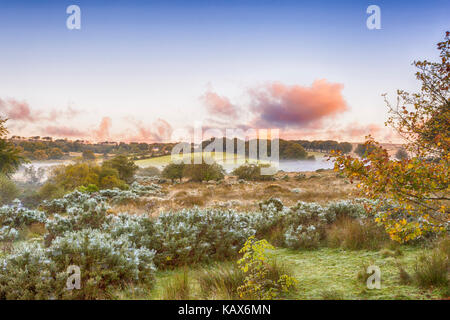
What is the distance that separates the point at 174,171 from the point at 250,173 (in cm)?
991

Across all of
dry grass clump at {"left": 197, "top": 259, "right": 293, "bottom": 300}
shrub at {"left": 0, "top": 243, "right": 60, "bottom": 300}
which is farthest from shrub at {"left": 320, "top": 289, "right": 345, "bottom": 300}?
shrub at {"left": 0, "top": 243, "right": 60, "bottom": 300}

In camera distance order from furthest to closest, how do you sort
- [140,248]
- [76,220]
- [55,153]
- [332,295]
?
1. [55,153]
2. [76,220]
3. [140,248]
4. [332,295]

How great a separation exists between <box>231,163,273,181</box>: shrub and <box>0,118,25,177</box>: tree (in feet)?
77.9

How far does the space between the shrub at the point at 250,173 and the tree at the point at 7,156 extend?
77.9 ft

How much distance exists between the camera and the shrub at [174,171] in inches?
1475

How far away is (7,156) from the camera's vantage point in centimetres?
1939

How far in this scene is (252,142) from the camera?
139ft

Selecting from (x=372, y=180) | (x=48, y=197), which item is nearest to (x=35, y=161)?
(x=48, y=197)

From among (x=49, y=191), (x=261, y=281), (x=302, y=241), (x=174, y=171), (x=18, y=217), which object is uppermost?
(x=261, y=281)

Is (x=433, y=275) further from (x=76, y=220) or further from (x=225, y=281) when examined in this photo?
(x=76, y=220)

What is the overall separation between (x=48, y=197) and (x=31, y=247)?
16.9 meters

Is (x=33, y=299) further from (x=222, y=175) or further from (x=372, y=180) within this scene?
(x=222, y=175)

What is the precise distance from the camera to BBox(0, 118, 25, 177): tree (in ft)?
63.1

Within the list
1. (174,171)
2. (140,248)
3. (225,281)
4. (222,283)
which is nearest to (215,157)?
(174,171)
